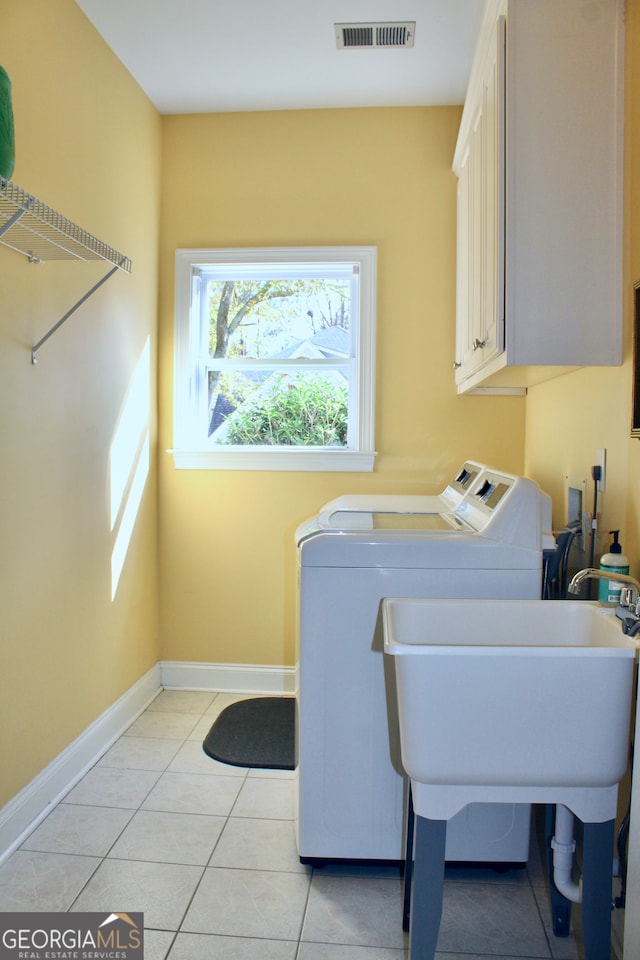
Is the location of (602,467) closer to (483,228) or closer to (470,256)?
(483,228)

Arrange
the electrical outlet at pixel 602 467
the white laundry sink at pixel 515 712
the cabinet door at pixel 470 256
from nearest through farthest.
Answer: the white laundry sink at pixel 515 712 → the electrical outlet at pixel 602 467 → the cabinet door at pixel 470 256

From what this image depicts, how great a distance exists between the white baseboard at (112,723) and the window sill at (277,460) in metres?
0.91

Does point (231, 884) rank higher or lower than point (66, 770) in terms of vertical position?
lower

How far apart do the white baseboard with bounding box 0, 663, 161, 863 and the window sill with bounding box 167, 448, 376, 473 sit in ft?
3.15

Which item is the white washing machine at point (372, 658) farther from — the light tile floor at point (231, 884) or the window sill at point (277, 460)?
the window sill at point (277, 460)

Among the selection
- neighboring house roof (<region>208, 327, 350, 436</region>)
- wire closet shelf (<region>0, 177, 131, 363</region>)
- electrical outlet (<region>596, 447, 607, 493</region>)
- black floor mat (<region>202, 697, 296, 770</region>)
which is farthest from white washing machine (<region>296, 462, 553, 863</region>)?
neighboring house roof (<region>208, 327, 350, 436</region>)

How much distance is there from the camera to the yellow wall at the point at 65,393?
1.96 m

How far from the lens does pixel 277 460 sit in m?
3.07

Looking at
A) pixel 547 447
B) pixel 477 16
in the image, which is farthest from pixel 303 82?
pixel 547 447

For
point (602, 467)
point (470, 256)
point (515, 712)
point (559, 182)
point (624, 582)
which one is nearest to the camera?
point (515, 712)

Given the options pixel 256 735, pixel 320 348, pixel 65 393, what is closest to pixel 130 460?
pixel 65 393

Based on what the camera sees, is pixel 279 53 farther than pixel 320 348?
No

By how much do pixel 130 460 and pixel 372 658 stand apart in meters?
1.47

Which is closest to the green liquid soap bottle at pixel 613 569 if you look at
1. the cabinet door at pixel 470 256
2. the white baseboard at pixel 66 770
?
the cabinet door at pixel 470 256
